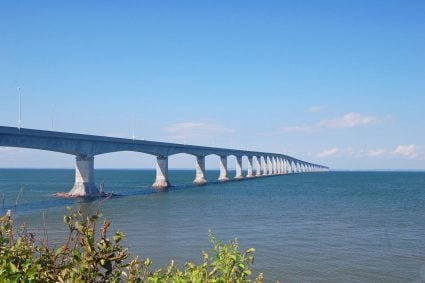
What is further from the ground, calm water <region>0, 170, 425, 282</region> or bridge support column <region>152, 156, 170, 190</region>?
bridge support column <region>152, 156, 170, 190</region>

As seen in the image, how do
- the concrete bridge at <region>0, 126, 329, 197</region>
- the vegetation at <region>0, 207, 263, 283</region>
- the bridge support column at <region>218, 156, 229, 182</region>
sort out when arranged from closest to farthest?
the vegetation at <region>0, 207, 263, 283</region>
the concrete bridge at <region>0, 126, 329, 197</region>
the bridge support column at <region>218, 156, 229, 182</region>

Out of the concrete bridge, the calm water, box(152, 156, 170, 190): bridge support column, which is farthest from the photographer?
box(152, 156, 170, 190): bridge support column

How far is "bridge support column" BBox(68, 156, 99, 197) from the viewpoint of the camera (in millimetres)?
63281

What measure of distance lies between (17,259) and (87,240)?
3.47 ft

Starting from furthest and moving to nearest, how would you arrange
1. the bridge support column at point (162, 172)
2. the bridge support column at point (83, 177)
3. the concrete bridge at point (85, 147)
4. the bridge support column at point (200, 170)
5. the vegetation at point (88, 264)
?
the bridge support column at point (200, 170) → the bridge support column at point (162, 172) → the bridge support column at point (83, 177) → the concrete bridge at point (85, 147) → the vegetation at point (88, 264)

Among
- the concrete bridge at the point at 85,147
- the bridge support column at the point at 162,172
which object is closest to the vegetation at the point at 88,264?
the concrete bridge at the point at 85,147

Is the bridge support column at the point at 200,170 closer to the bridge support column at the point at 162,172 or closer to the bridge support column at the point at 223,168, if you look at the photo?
the bridge support column at the point at 223,168

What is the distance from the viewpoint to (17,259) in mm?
5066

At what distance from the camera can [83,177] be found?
6381 cm

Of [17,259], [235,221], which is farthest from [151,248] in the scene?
[17,259]

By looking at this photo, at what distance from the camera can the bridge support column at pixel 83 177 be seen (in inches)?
2491

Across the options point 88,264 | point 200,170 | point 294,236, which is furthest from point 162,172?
point 88,264

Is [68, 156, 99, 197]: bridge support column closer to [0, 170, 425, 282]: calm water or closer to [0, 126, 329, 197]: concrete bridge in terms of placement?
[0, 126, 329, 197]: concrete bridge

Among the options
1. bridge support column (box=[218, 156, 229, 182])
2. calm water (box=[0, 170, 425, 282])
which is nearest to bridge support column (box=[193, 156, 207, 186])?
bridge support column (box=[218, 156, 229, 182])
